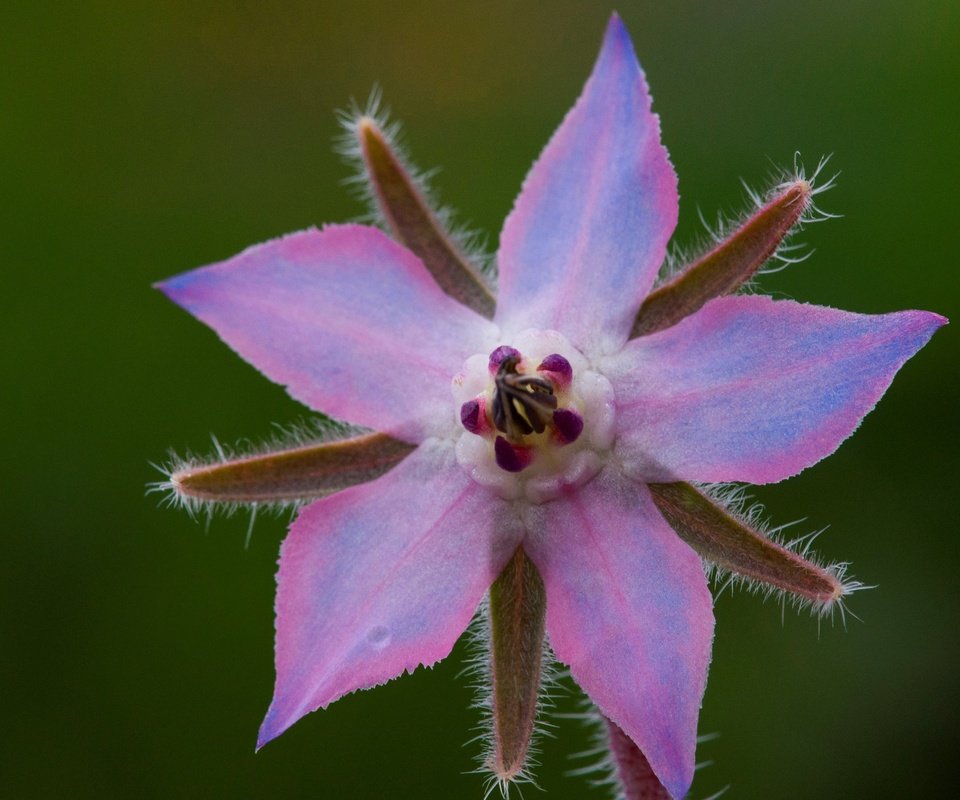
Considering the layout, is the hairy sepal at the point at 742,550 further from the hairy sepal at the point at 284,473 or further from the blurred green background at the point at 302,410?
the blurred green background at the point at 302,410

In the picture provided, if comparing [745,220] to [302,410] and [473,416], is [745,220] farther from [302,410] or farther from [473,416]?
[302,410]

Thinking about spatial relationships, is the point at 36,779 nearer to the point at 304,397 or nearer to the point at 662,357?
the point at 304,397

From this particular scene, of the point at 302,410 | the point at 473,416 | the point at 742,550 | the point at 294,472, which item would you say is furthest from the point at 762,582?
the point at 302,410

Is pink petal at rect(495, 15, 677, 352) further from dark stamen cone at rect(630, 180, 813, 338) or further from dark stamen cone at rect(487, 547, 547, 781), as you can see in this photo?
dark stamen cone at rect(487, 547, 547, 781)

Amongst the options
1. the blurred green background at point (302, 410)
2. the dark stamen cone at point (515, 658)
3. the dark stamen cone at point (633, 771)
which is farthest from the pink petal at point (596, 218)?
the blurred green background at point (302, 410)

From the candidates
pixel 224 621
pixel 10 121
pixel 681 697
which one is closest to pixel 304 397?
pixel 681 697

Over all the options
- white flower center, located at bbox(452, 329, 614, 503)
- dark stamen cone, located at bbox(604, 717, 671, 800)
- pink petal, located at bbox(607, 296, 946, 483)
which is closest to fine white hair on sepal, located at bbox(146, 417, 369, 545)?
white flower center, located at bbox(452, 329, 614, 503)
